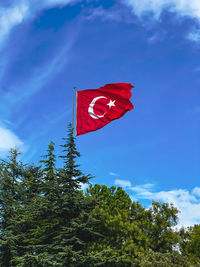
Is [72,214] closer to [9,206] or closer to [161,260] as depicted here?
[161,260]

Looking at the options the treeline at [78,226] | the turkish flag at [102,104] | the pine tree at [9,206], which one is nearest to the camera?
the turkish flag at [102,104]

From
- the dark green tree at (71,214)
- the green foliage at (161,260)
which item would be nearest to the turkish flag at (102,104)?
the dark green tree at (71,214)

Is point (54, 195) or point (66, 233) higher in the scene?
point (54, 195)

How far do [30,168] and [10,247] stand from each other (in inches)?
429

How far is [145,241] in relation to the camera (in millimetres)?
27109

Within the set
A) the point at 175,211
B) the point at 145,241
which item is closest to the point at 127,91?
the point at 145,241

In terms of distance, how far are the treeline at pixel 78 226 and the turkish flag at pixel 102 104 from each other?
603 centimetres

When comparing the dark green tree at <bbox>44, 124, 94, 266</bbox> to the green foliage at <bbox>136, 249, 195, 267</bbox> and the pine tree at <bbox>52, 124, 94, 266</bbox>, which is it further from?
the green foliage at <bbox>136, 249, 195, 267</bbox>

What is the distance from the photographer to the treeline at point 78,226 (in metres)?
20.4

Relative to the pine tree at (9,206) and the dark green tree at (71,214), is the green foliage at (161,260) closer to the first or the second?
the dark green tree at (71,214)

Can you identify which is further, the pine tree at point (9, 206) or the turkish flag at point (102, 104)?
the pine tree at point (9, 206)

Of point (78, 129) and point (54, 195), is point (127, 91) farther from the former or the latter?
point (54, 195)

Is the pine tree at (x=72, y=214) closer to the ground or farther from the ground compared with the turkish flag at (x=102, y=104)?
closer to the ground

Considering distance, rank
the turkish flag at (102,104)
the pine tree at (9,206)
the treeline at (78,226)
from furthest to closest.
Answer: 1. the pine tree at (9,206)
2. the treeline at (78,226)
3. the turkish flag at (102,104)
